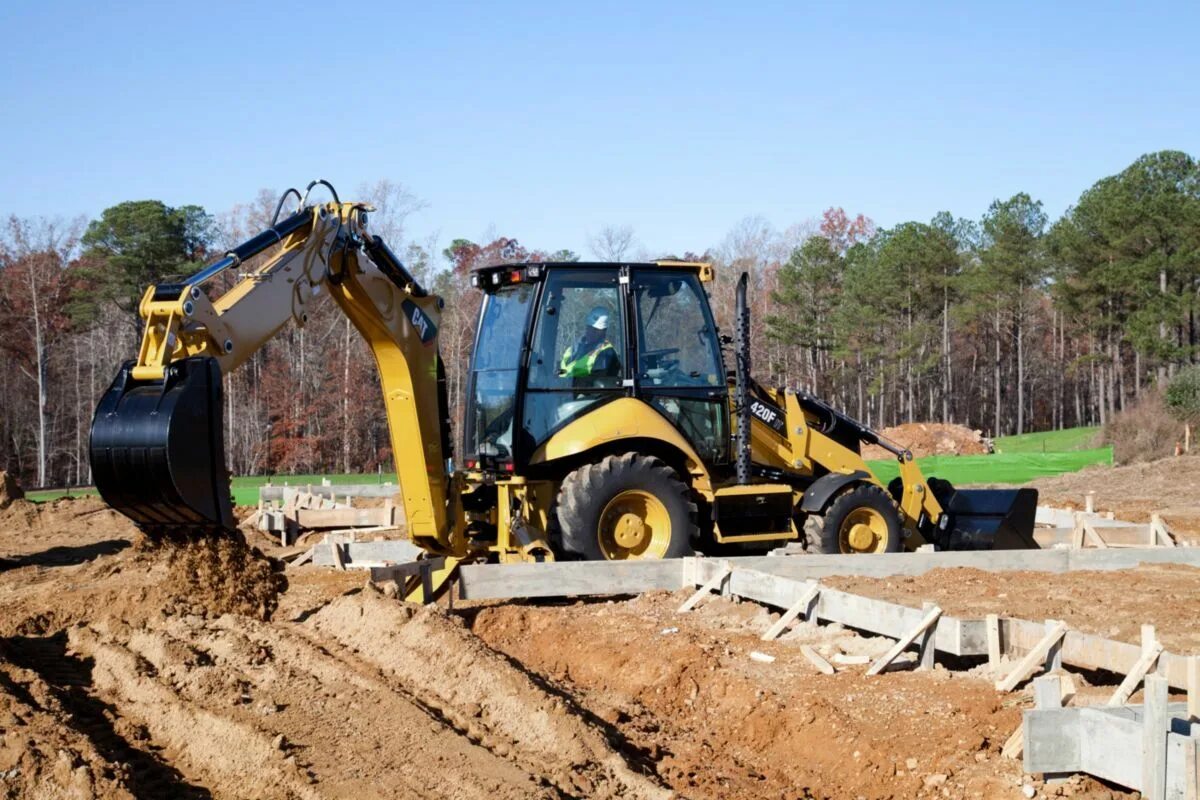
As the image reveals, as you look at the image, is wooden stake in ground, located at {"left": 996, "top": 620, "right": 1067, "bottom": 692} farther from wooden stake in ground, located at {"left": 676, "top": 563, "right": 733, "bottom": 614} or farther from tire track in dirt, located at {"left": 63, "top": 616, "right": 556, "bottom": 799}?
wooden stake in ground, located at {"left": 676, "top": 563, "right": 733, "bottom": 614}

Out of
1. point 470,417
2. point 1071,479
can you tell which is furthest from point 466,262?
point 470,417

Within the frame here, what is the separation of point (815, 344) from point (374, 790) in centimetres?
5313

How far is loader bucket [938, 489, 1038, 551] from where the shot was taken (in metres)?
11.8

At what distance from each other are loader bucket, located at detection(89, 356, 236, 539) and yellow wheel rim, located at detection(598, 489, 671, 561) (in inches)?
141

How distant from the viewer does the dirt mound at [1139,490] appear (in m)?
19.1

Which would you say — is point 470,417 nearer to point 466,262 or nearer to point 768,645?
point 768,645

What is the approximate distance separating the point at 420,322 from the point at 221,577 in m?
2.87

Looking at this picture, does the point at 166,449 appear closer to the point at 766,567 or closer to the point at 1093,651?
the point at 766,567

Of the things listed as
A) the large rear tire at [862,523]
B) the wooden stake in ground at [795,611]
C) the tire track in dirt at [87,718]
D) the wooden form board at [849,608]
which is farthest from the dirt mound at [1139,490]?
the tire track in dirt at [87,718]

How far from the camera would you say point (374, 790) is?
4.89m

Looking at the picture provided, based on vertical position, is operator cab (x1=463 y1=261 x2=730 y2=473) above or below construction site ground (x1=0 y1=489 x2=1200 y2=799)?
above

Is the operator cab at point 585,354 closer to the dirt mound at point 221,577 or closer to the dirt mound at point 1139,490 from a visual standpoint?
the dirt mound at point 221,577

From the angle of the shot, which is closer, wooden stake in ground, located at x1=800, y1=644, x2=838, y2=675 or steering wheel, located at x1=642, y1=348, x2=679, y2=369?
wooden stake in ground, located at x1=800, y1=644, x2=838, y2=675

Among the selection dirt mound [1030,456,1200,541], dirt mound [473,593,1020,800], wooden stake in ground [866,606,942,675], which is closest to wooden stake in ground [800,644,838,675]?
dirt mound [473,593,1020,800]
